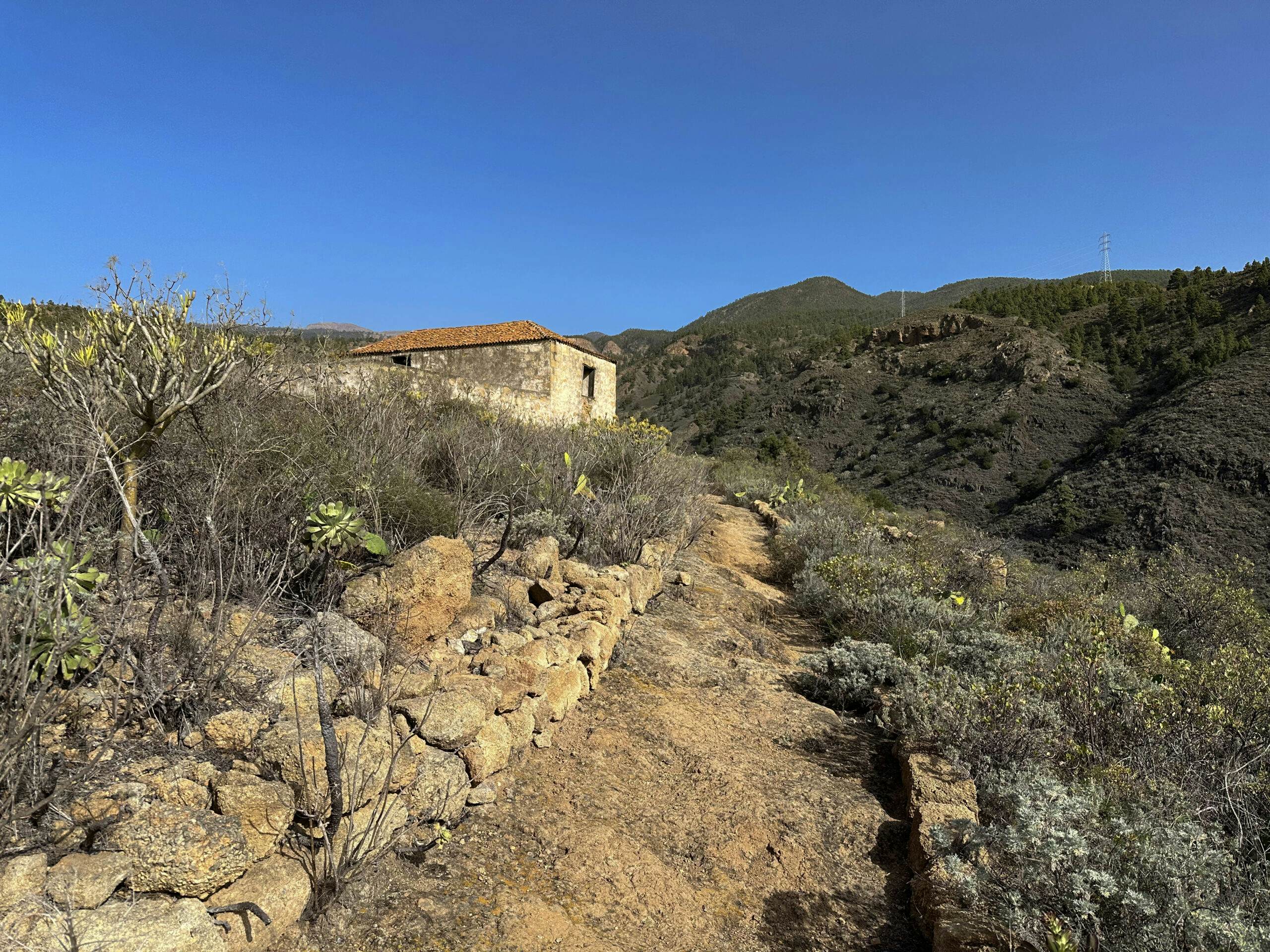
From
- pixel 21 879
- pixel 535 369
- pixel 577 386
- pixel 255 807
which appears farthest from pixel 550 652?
pixel 577 386

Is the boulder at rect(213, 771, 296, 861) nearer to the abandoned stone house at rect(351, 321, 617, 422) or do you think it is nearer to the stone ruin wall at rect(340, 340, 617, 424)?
the stone ruin wall at rect(340, 340, 617, 424)

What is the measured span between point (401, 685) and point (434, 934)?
100 cm

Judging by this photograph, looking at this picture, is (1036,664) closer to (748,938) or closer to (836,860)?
(836,860)

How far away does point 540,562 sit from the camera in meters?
4.71

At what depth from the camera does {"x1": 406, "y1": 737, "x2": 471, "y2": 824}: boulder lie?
8.50ft

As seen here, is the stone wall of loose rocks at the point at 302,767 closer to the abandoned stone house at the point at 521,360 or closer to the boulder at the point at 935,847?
the boulder at the point at 935,847

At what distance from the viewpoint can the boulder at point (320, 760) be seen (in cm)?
224

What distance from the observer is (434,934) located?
2.13 m

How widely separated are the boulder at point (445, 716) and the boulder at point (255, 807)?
64 centimetres

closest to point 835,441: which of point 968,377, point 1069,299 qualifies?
point 968,377

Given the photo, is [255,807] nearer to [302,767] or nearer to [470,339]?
Answer: [302,767]

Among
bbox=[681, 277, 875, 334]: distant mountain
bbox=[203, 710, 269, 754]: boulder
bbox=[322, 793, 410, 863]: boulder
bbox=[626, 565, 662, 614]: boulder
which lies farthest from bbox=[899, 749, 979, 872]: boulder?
bbox=[681, 277, 875, 334]: distant mountain

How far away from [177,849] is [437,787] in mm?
980

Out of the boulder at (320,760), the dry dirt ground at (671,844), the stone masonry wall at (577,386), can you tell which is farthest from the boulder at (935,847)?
the stone masonry wall at (577,386)
